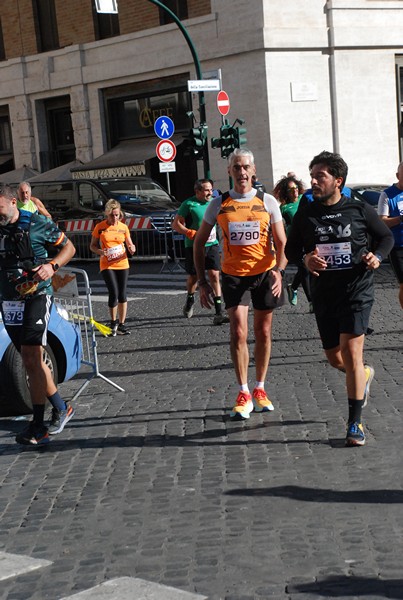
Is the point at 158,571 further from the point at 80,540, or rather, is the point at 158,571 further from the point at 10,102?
the point at 10,102

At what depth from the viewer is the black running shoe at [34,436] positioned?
7.14m

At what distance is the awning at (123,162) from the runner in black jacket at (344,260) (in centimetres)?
2367

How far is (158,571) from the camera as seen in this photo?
4.61 metres

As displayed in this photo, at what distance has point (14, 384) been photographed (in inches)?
308

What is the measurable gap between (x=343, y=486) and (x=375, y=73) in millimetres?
26097

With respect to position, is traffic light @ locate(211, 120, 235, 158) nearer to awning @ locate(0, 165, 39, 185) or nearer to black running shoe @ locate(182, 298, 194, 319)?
black running shoe @ locate(182, 298, 194, 319)

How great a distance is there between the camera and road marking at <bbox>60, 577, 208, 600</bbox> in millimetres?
4301

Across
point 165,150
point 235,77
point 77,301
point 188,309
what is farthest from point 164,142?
point 77,301

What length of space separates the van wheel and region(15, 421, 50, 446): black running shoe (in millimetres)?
696

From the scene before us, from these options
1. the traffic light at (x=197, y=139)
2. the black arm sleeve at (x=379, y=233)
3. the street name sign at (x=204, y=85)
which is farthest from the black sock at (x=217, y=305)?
the traffic light at (x=197, y=139)

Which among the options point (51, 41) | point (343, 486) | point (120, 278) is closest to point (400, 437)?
point (343, 486)

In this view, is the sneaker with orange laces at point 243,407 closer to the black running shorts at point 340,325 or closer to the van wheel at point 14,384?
the black running shorts at point 340,325

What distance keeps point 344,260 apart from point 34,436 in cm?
247

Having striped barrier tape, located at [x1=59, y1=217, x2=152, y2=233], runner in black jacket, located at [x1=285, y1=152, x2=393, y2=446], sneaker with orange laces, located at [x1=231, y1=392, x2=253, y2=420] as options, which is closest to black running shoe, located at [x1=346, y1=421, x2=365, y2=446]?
runner in black jacket, located at [x1=285, y1=152, x2=393, y2=446]
